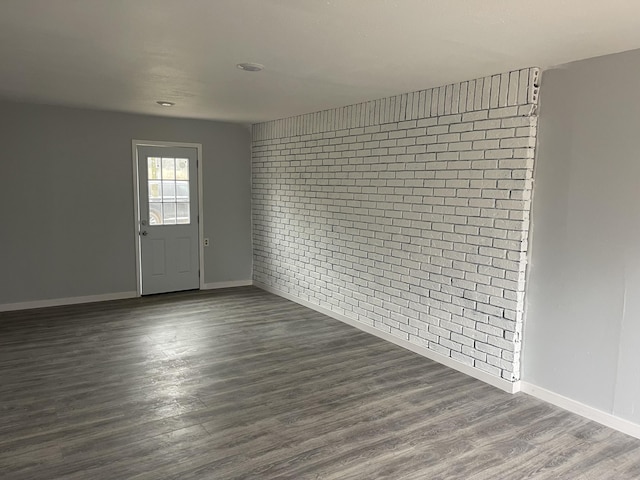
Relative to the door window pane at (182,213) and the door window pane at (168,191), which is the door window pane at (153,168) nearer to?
the door window pane at (168,191)

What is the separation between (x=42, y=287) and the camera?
5523 mm

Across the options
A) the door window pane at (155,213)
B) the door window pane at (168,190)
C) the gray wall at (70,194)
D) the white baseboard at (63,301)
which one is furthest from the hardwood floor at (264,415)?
the door window pane at (168,190)

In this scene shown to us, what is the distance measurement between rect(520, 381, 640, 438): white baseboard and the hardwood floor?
2.3 inches

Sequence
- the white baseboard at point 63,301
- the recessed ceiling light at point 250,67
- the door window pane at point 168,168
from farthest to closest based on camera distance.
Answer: the door window pane at point 168,168
the white baseboard at point 63,301
the recessed ceiling light at point 250,67

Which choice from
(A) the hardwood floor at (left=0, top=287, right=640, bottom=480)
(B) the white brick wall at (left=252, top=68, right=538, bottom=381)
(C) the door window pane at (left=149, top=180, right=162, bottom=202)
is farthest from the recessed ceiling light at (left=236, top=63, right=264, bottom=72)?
(C) the door window pane at (left=149, top=180, right=162, bottom=202)

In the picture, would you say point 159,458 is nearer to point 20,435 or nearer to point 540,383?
point 20,435

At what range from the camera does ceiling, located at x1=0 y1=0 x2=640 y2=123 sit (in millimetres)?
2178

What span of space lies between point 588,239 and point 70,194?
5.45 metres

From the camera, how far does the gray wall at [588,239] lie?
2814mm

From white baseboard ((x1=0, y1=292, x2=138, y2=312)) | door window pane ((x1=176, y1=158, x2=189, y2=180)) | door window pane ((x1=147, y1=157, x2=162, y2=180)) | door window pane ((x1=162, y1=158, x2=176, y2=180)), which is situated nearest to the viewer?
white baseboard ((x1=0, y1=292, x2=138, y2=312))

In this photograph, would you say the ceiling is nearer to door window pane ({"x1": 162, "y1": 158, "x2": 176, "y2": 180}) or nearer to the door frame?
the door frame

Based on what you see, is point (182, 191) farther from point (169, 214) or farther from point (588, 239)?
point (588, 239)

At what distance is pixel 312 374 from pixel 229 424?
0.97 metres

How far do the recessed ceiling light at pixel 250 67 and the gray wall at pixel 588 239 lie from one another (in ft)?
6.56
